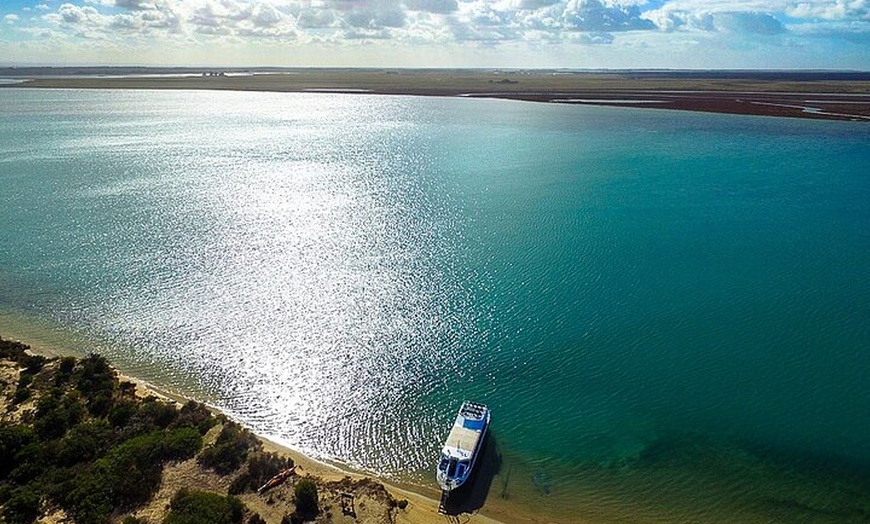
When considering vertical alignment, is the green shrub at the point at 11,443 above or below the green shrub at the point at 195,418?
above

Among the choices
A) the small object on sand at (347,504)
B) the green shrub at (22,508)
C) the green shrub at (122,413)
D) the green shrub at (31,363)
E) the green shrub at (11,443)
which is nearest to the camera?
the green shrub at (22,508)

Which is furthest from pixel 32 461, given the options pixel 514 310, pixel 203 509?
pixel 514 310

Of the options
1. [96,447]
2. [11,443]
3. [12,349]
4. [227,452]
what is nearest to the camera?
[11,443]

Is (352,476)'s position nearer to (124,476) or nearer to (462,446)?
(462,446)

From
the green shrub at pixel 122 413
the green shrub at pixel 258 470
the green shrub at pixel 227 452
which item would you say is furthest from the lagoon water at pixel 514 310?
the green shrub at pixel 122 413

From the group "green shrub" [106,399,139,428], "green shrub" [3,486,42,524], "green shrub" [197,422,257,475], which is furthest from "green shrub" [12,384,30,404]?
"green shrub" [197,422,257,475]

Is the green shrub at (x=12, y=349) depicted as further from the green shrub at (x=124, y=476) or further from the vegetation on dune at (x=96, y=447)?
the green shrub at (x=124, y=476)

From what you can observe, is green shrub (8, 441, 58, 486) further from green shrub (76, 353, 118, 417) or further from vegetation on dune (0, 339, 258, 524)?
green shrub (76, 353, 118, 417)
